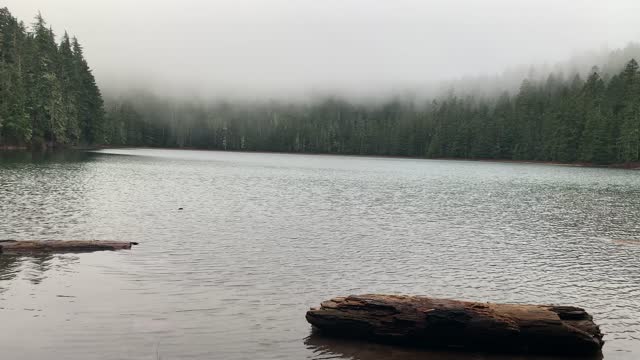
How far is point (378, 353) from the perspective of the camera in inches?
570

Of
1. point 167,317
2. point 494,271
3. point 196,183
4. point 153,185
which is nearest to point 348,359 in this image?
point 167,317

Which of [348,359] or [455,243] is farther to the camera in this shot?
[455,243]

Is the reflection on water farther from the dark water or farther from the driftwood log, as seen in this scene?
the driftwood log

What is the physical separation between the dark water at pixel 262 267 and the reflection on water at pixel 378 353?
6 cm

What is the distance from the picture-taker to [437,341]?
14984mm

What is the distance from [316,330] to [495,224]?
31.1 m

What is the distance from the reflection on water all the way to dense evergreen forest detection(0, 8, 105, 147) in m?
110

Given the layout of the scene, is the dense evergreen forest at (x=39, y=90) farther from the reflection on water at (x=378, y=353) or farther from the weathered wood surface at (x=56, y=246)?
the reflection on water at (x=378, y=353)

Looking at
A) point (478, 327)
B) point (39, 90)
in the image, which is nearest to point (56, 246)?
point (478, 327)

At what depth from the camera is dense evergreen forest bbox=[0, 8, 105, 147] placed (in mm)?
108644

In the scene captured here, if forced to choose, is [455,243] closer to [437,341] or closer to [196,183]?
[437,341]

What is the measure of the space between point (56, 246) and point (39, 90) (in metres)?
114

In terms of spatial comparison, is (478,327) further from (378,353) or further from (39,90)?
(39,90)

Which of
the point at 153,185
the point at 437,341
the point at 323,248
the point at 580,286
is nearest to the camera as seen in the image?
the point at 437,341
